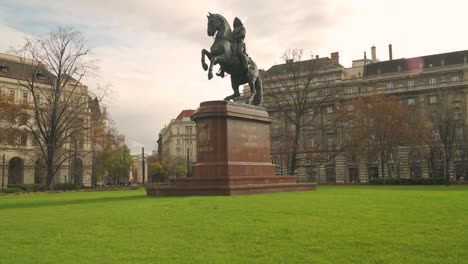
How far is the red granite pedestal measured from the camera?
18688mm

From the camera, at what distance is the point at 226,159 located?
19656 millimetres

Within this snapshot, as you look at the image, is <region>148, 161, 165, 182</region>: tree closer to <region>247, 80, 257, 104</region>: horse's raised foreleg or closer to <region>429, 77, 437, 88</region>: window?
<region>429, 77, 437, 88</region>: window

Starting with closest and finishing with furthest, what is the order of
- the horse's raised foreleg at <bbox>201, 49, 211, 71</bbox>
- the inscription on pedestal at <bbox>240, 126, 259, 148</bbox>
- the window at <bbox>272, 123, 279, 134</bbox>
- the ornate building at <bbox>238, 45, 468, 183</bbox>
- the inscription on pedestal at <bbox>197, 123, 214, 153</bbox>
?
1. the inscription on pedestal at <bbox>197, 123, 214, 153</bbox>
2. the inscription on pedestal at <bbox>240, 126, 259, 148</bbox>
3. the horse's raised foreleg at <bbox>201, 49, 211, 71</bbox>
4. the ornate building at <bbox>238, 45, 468, 183</bbox>
5. the window at <bbox>272, 123, 279, 134</bbox>

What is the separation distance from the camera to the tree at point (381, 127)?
176 ft

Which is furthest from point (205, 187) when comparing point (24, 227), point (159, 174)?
point (159, 174)

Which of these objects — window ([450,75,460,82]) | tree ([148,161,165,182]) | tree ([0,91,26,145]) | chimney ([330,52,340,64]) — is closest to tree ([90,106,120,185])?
tree ([0,91,26,145])

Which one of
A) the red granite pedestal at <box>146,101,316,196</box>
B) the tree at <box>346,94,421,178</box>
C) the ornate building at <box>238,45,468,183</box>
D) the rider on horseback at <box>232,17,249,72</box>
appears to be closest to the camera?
the red granite pedestal at <box>146,101,316,196</box>

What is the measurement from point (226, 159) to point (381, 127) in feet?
125

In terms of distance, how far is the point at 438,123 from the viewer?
49.5 meters

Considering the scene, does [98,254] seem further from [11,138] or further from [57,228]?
[11,138]

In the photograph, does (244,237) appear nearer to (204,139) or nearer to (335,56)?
(204,139)

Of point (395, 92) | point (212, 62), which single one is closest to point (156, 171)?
point (395, 92)

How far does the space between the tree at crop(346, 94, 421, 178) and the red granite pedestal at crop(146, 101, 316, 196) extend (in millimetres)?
35347

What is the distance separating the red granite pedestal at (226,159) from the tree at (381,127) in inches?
1392
